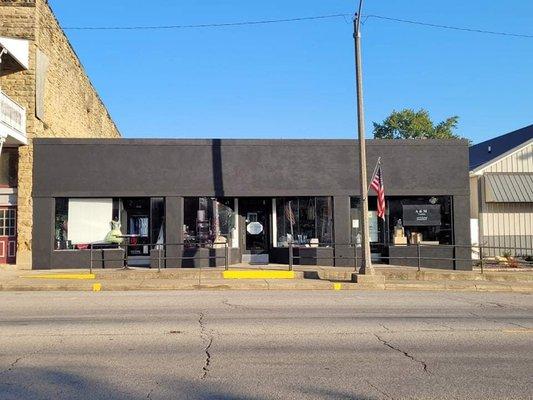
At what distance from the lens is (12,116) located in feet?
59.6

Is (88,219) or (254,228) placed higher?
(88,219)

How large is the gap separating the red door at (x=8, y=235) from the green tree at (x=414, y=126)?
44399 mm

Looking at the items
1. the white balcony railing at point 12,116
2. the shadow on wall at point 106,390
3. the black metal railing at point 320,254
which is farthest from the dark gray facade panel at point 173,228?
the shadow on wall at point 106,390

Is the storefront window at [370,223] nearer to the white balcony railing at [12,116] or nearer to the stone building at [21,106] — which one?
the stone building at [21,106]

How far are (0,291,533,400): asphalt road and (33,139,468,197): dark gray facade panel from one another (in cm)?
745

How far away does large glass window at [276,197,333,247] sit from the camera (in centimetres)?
2086

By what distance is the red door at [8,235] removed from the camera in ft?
64.1

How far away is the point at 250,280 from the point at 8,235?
8.94 m

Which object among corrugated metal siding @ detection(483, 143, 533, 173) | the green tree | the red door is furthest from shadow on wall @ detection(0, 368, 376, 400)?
the green tree

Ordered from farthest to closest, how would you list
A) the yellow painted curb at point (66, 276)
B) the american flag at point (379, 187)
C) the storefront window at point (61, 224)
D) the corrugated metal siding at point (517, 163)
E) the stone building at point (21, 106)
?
the corrugated metal siding at point (517, 163), the storefront window at point (61, 224), the stone building at point (21, 106), the american flag at point (379, 187), the yellow painted curb at point (66, 276)

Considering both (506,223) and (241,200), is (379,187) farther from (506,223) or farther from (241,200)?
(506,223)

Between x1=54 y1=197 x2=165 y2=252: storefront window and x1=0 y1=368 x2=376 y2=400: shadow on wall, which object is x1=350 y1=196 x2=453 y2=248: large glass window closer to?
x1=54 y1=197 x2=165 y2=252: storefront window

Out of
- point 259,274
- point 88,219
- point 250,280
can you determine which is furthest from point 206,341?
point 88,219

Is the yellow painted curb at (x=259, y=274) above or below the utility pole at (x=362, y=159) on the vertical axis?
below
